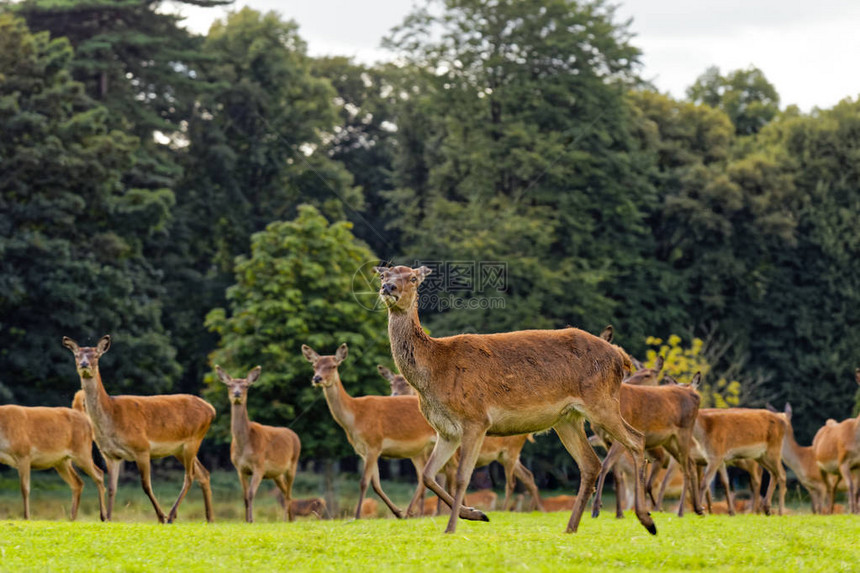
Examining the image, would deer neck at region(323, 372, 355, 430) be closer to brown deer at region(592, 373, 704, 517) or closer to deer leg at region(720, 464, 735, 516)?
brown deer at region(592, 373, 704, 517)

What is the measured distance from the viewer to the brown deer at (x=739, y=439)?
1784 cm

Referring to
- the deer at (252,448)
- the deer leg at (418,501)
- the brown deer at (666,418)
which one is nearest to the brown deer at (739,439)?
the brown deer at (666,418)

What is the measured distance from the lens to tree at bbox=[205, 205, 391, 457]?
101 ft

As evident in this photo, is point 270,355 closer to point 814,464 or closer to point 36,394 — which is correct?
point 36,394

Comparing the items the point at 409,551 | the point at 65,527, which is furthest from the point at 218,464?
the point at 409,551

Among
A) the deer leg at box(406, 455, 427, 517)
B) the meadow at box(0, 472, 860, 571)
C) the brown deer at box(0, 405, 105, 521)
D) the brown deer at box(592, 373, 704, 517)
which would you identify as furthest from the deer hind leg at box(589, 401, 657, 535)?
the brown deer at box(0, 405, 105, 521)

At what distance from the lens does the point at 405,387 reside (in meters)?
21.9

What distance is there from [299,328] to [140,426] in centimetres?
1506

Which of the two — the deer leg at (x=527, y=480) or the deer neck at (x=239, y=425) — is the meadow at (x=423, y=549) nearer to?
the deer neck at (x=239, y=425)

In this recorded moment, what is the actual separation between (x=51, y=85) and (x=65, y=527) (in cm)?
2514

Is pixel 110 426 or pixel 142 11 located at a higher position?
pixel 142 11

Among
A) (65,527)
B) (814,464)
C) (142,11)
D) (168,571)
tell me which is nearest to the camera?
(168,571)

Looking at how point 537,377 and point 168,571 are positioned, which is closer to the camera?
point 168,571

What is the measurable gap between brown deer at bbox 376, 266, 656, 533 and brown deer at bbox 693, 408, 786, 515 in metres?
6.45
